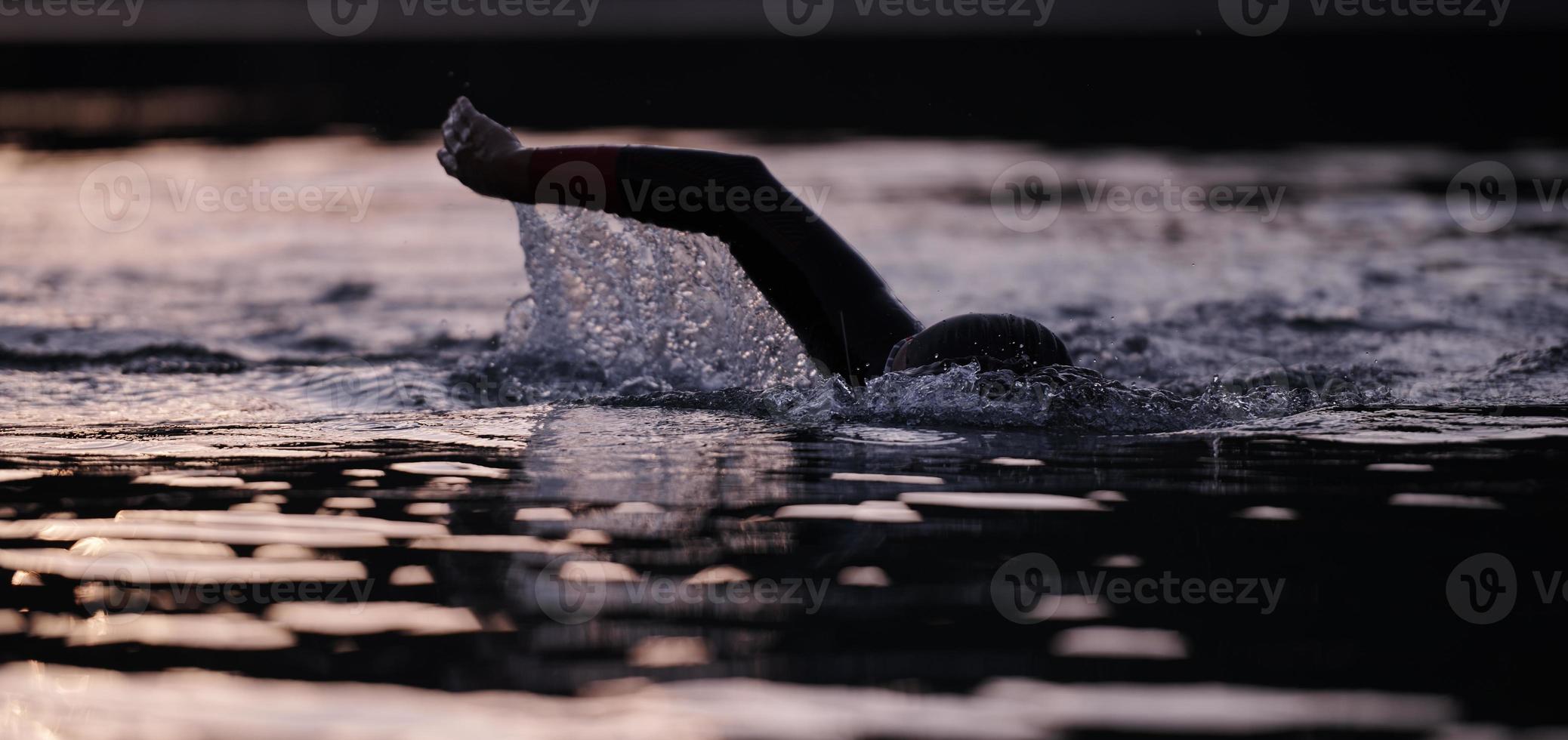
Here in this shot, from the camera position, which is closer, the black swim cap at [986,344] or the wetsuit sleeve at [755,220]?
the black swim cap at [986,344]

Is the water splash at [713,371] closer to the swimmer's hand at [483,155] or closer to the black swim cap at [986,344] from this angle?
the black swim cap at [986,344]

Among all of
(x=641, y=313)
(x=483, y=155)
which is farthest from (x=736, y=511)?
(x=641, y=313)

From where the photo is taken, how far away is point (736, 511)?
3.88 metres

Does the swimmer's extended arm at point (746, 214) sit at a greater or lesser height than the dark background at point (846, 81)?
lesser

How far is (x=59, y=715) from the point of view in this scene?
2.59 metres

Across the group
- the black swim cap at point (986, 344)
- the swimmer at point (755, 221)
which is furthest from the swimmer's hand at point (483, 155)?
the black swim cap at point (986, 344)

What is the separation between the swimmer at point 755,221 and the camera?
524cm

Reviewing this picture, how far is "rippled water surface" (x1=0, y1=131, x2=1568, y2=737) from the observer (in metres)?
2.68

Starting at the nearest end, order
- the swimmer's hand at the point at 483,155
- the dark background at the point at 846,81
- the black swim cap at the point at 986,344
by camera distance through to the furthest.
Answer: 1. the black swim cap at the point at 986,344
2. the swimmer's hand at the point at 483,155
3. the dark background at the point at 846,81

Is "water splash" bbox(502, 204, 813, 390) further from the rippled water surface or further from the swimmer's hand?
the swimmer's hand

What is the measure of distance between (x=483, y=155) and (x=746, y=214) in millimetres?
966

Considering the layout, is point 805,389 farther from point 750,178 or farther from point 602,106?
point 602,106

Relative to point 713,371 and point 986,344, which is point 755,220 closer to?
point 986,344

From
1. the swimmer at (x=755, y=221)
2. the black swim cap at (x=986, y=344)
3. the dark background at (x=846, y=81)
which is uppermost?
the dark background at (x=846, y=81)
